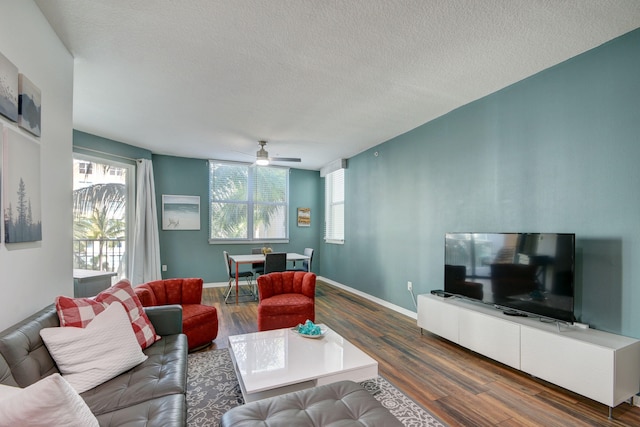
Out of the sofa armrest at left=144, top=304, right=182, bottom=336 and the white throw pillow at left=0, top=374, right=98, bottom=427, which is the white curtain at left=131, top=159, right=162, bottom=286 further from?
the white throw pillow at left=0, top=374, right=98, bottom=427

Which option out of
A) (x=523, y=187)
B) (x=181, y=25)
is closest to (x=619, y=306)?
(x=523, y=187)

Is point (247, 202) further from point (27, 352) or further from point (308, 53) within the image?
point (27, 352)

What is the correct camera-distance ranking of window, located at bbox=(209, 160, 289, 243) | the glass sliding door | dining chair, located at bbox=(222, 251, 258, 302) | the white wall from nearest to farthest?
the white wall, the glass sliding door, dining chair, located at bbox=(222, 251, 258, 302), window, located at bbox=(209, 160, 289, 243)

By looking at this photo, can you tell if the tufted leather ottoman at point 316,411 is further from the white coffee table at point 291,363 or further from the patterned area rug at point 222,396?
the patterned area rug at point 222,396

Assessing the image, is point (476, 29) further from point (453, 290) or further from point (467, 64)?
point (453, 290)

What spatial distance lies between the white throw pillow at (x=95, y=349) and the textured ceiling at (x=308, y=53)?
6.34 ft

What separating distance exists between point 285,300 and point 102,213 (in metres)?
3.33

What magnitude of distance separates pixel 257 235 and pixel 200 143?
236 centimetres

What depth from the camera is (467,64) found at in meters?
2.48

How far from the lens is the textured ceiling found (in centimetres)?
187

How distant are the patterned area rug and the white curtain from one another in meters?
2.88

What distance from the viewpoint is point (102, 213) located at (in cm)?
452

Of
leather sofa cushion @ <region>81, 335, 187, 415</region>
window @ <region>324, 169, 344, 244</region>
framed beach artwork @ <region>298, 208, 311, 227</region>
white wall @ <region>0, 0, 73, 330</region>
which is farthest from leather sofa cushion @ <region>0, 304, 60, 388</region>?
framed beach artwork @ <region>298, 208, 311, 227</region>

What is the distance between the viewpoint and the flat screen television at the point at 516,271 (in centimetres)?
230
